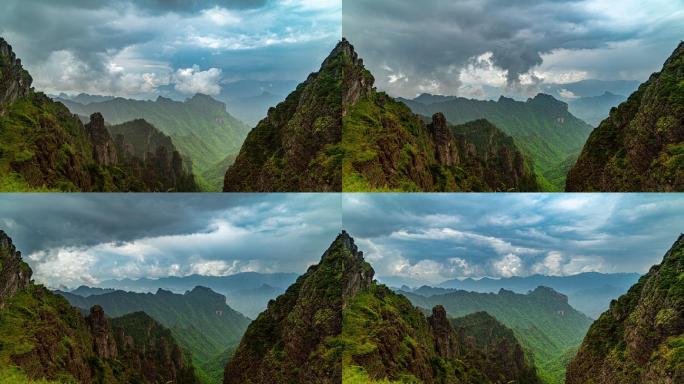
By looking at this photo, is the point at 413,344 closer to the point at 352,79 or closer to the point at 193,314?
the point at 193,314

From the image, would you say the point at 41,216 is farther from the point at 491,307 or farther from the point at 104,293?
the point at 491,307

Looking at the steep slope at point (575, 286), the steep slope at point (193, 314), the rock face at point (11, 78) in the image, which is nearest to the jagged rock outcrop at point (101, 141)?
the rock face at point (11, 78)

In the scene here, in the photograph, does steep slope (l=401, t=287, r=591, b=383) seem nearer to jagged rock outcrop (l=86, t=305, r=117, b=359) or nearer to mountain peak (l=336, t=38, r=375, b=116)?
mountain peak (l=336, t=38, r=375, b=116)

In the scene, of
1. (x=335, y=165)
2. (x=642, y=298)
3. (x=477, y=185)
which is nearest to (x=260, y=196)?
(x=335, y=165)

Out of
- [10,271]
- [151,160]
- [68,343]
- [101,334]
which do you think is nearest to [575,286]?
[151,160]

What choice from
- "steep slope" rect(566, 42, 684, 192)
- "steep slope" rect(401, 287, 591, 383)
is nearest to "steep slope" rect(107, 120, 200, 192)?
"steep slope" rect(401, 287, 591, 383)

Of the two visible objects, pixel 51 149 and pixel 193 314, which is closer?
pixel 51 149
